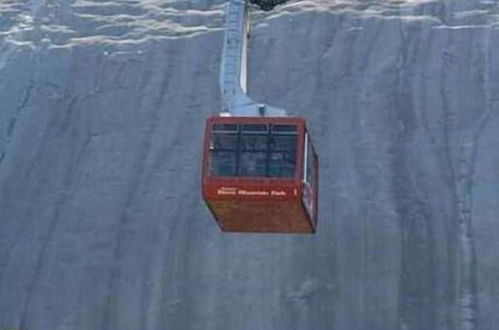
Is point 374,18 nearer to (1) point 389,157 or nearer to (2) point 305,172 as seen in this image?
(1) point 389,157

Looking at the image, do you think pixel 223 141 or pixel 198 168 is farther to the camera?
pixel 198 168

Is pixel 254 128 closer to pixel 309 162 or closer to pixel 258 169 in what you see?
pixel 258 169

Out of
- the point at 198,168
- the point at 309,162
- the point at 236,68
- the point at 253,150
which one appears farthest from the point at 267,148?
the point at 198,168

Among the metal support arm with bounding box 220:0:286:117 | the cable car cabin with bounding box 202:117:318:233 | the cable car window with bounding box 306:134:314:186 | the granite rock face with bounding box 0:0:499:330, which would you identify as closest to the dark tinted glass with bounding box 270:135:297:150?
the cable car cabin with bounding box 202:117:318:233

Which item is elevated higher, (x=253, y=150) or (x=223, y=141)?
(x=223, y=141)

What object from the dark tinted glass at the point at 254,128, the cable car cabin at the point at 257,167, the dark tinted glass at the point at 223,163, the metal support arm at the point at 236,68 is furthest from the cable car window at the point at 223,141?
the metal support arm at the point at 236,68

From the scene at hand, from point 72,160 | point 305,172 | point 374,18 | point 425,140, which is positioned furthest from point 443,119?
point 305,172

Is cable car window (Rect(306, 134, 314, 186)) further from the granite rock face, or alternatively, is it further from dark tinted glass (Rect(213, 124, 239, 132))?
the granite rock face
